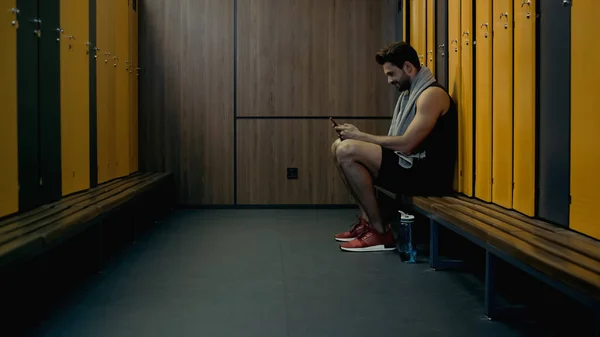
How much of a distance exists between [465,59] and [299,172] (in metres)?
2.46

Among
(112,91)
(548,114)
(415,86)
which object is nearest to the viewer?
(548,114)

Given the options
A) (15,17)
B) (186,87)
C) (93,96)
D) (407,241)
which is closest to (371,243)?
(407,241)

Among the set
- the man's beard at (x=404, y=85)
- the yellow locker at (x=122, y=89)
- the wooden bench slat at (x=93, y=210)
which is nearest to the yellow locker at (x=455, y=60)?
the man's beard at (x=404, y=85)

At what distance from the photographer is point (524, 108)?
2406 mm

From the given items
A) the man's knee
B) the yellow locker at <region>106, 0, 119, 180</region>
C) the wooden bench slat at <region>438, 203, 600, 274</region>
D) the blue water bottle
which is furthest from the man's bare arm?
the yellow locker at <region>106, 0, 119, 180</region>

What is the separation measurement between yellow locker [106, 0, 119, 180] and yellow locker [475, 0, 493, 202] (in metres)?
2.37

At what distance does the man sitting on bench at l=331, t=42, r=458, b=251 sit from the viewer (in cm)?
328

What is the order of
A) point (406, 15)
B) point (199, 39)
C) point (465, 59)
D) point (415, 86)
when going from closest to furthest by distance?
1. point (465, 59)
2. point (415, 86)
3. point (406, 15)
4. point (199, 39)

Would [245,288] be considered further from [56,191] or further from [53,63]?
[53,63]

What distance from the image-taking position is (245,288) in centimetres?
257

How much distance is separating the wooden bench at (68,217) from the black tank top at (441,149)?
1.57 m

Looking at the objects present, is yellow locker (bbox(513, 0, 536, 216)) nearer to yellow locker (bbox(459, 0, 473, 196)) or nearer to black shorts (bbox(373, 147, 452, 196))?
yellow locker (bbox(459, 0, 473, 196))

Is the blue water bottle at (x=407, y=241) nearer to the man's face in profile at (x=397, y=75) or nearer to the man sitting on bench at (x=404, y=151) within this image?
the man sitting on bench at (x=404, y=151)

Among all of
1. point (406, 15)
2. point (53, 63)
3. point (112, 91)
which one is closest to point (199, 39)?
point (112, 91)
